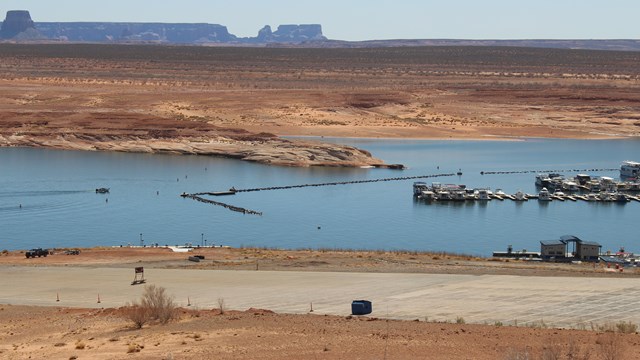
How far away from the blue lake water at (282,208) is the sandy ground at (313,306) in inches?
227

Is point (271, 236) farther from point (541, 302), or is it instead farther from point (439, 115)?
point (439, 115)

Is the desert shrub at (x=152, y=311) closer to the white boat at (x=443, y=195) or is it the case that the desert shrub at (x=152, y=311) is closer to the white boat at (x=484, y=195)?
the white boat at (x=443, y=195)

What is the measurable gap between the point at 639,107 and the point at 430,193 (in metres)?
63.8

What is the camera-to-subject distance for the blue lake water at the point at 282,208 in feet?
186

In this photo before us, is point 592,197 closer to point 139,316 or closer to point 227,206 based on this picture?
point 227,206

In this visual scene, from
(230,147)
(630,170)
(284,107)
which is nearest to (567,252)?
(630,170)

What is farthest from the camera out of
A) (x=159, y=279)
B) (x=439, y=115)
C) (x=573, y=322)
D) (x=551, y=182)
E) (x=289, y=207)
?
(x=439, y=115)

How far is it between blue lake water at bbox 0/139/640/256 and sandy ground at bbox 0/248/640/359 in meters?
5.77

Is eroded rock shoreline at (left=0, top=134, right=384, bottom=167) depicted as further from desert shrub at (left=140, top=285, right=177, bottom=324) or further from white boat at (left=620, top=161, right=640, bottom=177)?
desert shrub at (left=140, top=285, right=177, bottom=324)

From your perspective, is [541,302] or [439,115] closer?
[541,302]

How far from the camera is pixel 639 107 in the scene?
127062 millimetres

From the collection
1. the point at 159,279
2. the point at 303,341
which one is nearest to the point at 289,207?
the point at 159,279

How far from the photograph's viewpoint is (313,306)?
3750cm

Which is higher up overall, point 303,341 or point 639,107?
point 639,107
